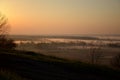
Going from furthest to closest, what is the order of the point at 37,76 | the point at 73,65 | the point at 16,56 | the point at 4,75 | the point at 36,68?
the point at 16,56
the point at 73,65
the point at 36,68
the point at 37,76
the point at 4,75

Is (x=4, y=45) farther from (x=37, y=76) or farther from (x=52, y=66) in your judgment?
(x=37, y=76)

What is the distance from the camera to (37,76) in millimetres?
24203

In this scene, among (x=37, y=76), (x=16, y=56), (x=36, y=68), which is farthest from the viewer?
(x=16, y=56)

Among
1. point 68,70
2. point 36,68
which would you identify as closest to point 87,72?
point 68,70

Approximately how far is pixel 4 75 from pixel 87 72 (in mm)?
13247

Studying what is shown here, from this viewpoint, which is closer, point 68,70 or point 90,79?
point 90,79

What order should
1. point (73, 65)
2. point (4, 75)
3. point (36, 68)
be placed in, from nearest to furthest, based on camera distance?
point (4, 75)
point (36, 68)
point (73, 65)

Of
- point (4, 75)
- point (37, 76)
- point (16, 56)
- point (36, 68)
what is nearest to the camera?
point (4, 75)

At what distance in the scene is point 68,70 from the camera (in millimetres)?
28297

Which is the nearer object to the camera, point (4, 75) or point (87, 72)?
point (4, 75)

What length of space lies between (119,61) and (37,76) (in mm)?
34408

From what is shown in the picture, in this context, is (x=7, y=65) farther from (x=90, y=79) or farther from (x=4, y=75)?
(x=4, y=75)

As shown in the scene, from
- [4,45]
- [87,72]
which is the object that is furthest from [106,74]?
[4,45]

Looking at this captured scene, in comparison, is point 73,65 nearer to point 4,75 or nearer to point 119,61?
point 4,75
